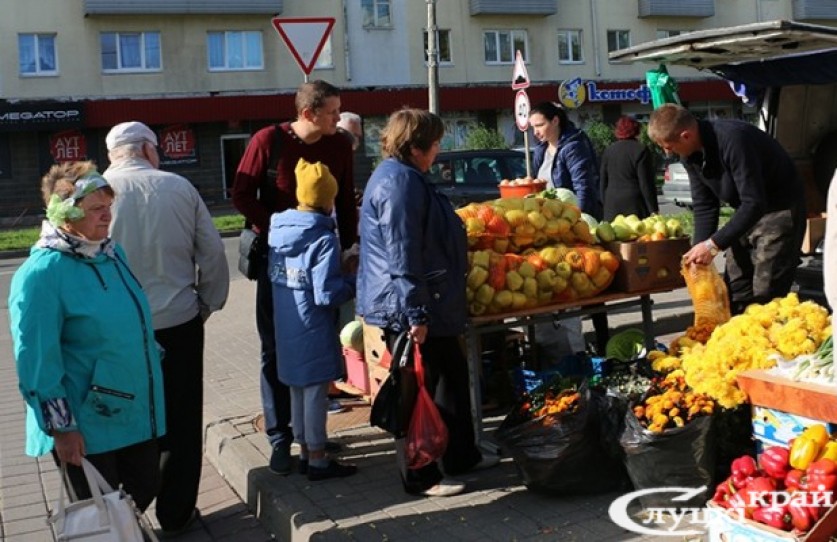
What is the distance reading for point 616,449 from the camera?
4.42 m

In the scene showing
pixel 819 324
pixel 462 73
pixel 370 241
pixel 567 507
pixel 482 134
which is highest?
pixel 462 73

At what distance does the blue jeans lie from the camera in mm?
5305

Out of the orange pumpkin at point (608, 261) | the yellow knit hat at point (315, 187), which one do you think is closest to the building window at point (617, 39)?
the orange pumpkin at point (608, 261)

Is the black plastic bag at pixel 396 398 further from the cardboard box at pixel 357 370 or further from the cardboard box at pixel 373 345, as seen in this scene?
the cardboard box at pixel 357 370

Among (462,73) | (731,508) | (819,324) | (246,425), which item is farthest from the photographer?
(462,73)

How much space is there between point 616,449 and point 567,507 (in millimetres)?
357

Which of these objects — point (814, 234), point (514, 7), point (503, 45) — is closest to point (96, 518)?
point (814, 234)

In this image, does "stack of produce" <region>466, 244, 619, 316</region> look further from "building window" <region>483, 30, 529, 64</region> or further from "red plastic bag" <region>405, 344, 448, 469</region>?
"building window" <region>483, 30, 529, 64</region>

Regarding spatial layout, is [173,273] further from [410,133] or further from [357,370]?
[357,370]

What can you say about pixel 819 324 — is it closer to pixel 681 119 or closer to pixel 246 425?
pixel 681 119

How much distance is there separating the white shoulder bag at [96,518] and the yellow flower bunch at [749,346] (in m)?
2.47

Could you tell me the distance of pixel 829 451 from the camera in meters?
3.53

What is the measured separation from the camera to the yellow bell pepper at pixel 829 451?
11.5ft

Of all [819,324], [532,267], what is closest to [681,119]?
[532,267]
